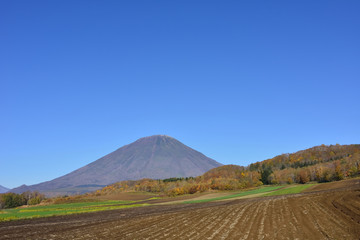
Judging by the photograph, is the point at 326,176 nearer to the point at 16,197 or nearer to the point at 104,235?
the point at 104,235

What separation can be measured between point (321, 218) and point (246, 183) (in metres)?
115

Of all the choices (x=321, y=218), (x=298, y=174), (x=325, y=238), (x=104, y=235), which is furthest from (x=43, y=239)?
(x=298, y=174)

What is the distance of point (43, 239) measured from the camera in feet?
66.5

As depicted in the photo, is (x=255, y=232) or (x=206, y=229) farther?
(x=206, y=229)

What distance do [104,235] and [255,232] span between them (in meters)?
10.5

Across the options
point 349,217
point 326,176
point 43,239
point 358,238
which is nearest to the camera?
point 358,238

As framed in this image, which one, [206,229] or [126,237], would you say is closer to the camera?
[126,237]

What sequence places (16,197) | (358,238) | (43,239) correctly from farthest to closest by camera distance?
(16,197) < (43,239) < (358,238)

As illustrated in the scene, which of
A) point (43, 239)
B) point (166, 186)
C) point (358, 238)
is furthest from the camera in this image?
point (166, 186)

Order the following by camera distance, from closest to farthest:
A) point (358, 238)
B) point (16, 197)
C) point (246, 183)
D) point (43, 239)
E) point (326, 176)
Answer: point (358, 238)
point (43, 239)
point (326, 176)
point (16, 197)
point (246, 183)

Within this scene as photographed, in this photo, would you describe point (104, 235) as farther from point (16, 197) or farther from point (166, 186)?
point (166, 186)

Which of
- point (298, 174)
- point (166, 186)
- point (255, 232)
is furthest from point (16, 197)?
point (255, 232)

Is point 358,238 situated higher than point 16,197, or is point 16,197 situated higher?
point 16,197

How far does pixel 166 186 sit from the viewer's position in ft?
563
